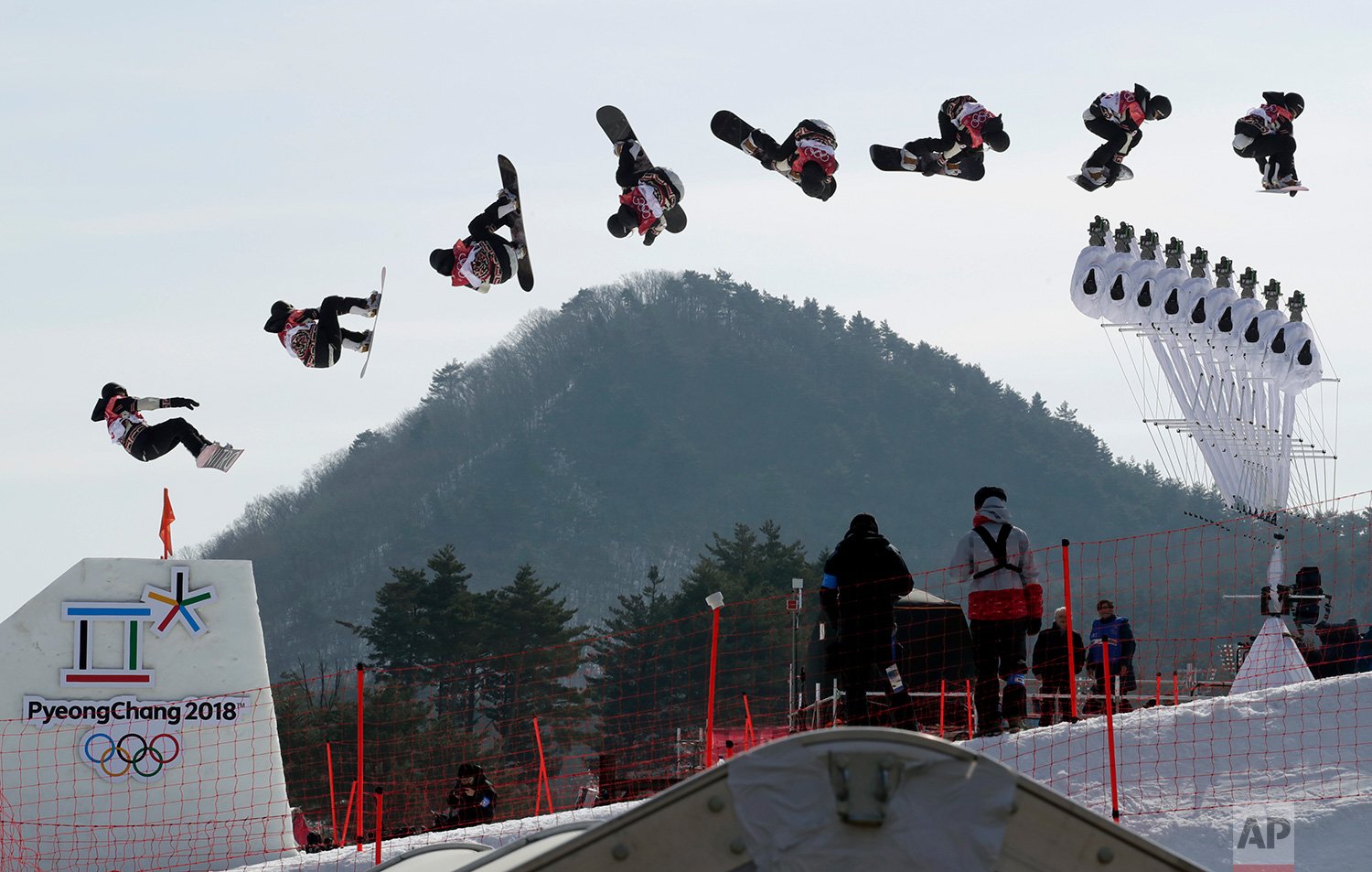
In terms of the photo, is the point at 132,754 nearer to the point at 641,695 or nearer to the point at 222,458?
the point at 222,458

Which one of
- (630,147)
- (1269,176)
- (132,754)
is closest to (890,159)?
(630,147)

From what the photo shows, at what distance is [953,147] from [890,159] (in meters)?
0.65

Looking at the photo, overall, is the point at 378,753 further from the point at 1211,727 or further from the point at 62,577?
the point at 1211,727

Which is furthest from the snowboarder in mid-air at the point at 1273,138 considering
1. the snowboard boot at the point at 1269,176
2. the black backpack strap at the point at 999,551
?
the black backpack strap at the point at 999,551

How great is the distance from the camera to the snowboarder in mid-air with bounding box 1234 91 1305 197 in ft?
63.8

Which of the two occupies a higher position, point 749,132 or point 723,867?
point 749,132

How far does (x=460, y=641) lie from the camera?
2185 inches

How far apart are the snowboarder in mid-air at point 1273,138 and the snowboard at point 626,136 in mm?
7635

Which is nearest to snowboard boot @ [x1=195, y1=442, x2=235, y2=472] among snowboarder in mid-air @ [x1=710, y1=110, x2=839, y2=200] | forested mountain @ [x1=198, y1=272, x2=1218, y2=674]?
snowboarder in mid-air @ [x1=710, y1=110, x2=839, y2=200]

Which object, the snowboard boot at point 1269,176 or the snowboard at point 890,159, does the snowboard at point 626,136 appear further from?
the snowboard boot at point 1269,176

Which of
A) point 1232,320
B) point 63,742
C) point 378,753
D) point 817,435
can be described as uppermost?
point 817,435

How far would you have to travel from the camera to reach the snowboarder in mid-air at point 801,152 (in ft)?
52.6

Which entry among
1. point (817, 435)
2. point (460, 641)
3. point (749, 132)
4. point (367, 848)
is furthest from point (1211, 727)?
point (817, 435)

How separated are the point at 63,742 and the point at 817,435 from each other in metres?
170
